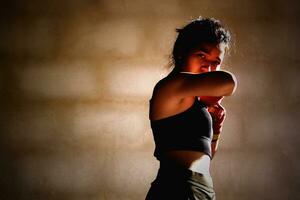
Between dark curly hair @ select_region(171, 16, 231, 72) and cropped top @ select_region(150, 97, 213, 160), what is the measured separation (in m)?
0.26

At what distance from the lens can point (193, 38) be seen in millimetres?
1512

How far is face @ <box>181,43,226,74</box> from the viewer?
4.86ft

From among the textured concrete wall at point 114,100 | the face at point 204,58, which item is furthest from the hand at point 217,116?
the textured concrete wall at point 114,100

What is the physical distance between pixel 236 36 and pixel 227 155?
934 mm

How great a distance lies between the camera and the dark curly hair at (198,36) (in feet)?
4.90

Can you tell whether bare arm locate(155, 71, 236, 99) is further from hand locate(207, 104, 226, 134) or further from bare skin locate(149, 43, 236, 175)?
hand locate(207, 104, 226, 134)

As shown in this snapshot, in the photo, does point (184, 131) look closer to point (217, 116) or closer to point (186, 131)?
point (186, 131)

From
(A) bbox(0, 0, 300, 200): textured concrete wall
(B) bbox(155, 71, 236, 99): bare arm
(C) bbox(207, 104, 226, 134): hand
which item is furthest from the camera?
(A) bbox(0, 0, 300, 200): textured concrete wall

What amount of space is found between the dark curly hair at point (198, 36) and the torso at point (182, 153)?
0.23 meters

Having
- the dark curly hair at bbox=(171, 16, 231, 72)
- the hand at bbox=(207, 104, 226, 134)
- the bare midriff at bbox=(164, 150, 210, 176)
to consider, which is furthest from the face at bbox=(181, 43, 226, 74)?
the bare midriff at bbox=(164, 150, 210, 176)

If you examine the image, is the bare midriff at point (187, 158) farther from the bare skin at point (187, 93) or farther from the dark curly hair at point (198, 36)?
the dark curly hair at point (198, 36)

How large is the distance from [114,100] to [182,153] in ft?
4.52

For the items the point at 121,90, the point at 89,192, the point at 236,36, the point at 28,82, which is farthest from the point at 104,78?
the point at 236,36

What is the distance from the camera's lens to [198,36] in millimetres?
1505
